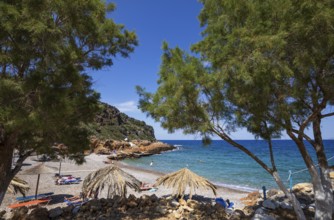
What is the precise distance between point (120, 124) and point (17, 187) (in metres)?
87.8

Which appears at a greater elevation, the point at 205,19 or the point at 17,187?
the point at 205,19

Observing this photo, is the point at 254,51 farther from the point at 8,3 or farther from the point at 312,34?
the point at 8,3

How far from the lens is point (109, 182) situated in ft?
36.9

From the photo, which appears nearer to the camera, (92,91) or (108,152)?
(92,91)

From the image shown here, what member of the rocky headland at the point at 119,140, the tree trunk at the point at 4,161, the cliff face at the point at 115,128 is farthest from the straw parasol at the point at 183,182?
the cliff face at the point at 115,128

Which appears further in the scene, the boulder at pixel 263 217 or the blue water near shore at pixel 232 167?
the blue water near shore at pixel 232 167

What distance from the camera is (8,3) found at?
Answer: 200 inches

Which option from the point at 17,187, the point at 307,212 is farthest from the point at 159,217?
the point at 17,187

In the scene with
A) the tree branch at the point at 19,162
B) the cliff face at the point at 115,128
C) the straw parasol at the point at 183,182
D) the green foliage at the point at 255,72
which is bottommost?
the straw parasol at the point at 183,182

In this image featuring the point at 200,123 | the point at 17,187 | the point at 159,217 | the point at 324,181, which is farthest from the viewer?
the point at 17,187

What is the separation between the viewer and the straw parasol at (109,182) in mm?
11074

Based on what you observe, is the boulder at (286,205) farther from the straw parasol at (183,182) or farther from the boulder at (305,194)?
the straw parasol at (183,182)

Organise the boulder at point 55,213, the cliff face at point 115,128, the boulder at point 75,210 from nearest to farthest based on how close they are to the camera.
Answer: the boulder at point 55,213
the boulder at point 75,210
the cliff face at point 115,128

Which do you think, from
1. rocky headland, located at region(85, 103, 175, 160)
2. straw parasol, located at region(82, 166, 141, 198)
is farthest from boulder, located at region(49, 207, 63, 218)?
rocky headland, located at region(85, 103, 175, 160)
